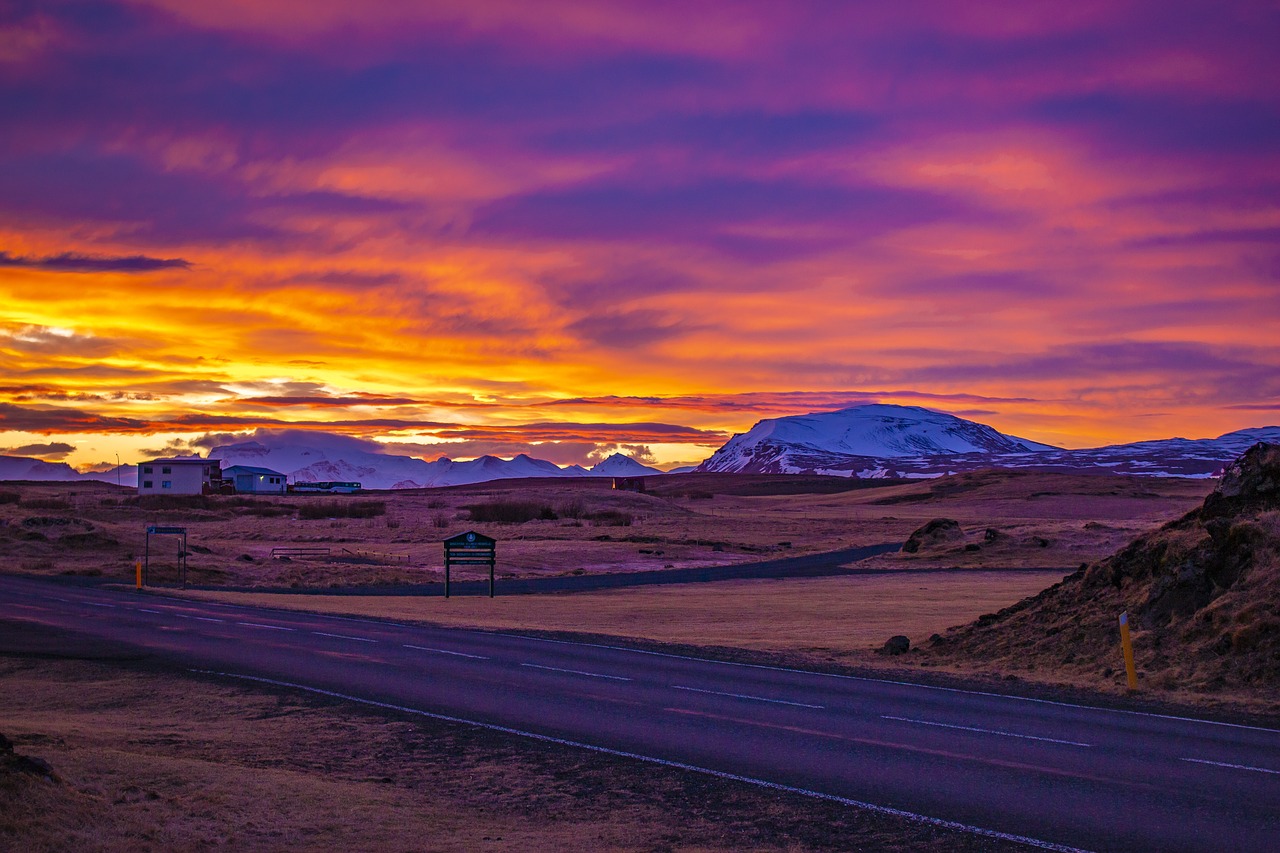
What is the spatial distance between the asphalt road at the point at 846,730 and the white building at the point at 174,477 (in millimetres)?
139666

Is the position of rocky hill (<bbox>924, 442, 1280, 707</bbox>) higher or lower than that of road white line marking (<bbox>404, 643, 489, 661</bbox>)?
higher

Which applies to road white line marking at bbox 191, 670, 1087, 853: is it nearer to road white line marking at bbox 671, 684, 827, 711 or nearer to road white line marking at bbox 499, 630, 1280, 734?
road white line marking at bbox 671, 684, 827, 711

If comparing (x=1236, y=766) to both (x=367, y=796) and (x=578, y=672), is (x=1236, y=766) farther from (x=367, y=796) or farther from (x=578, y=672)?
(x=578, y=672)

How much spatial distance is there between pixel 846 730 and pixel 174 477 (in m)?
157

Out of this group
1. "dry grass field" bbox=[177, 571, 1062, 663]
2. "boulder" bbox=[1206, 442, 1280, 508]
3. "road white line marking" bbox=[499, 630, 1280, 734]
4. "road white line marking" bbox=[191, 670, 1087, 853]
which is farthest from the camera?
"dry grass field" bbox=[177, 571, 1062, 663]

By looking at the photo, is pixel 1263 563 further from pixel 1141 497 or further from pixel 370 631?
pixel 1141 497

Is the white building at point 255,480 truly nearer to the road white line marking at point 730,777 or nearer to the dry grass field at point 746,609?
the dry grass field at point 746,609

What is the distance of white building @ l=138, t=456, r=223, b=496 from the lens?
156125 mm

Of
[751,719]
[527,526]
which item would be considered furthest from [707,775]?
[527,526]

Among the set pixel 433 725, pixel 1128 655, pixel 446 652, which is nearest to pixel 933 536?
pixel 446 652

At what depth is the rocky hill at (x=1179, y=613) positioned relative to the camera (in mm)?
17438

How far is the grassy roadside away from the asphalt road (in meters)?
0.77

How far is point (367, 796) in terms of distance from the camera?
10.4 meters

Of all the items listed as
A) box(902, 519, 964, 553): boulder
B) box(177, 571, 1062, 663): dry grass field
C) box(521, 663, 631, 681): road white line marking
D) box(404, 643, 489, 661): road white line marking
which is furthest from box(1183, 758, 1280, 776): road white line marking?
A: box(902, 519, 964, 553): boulder
